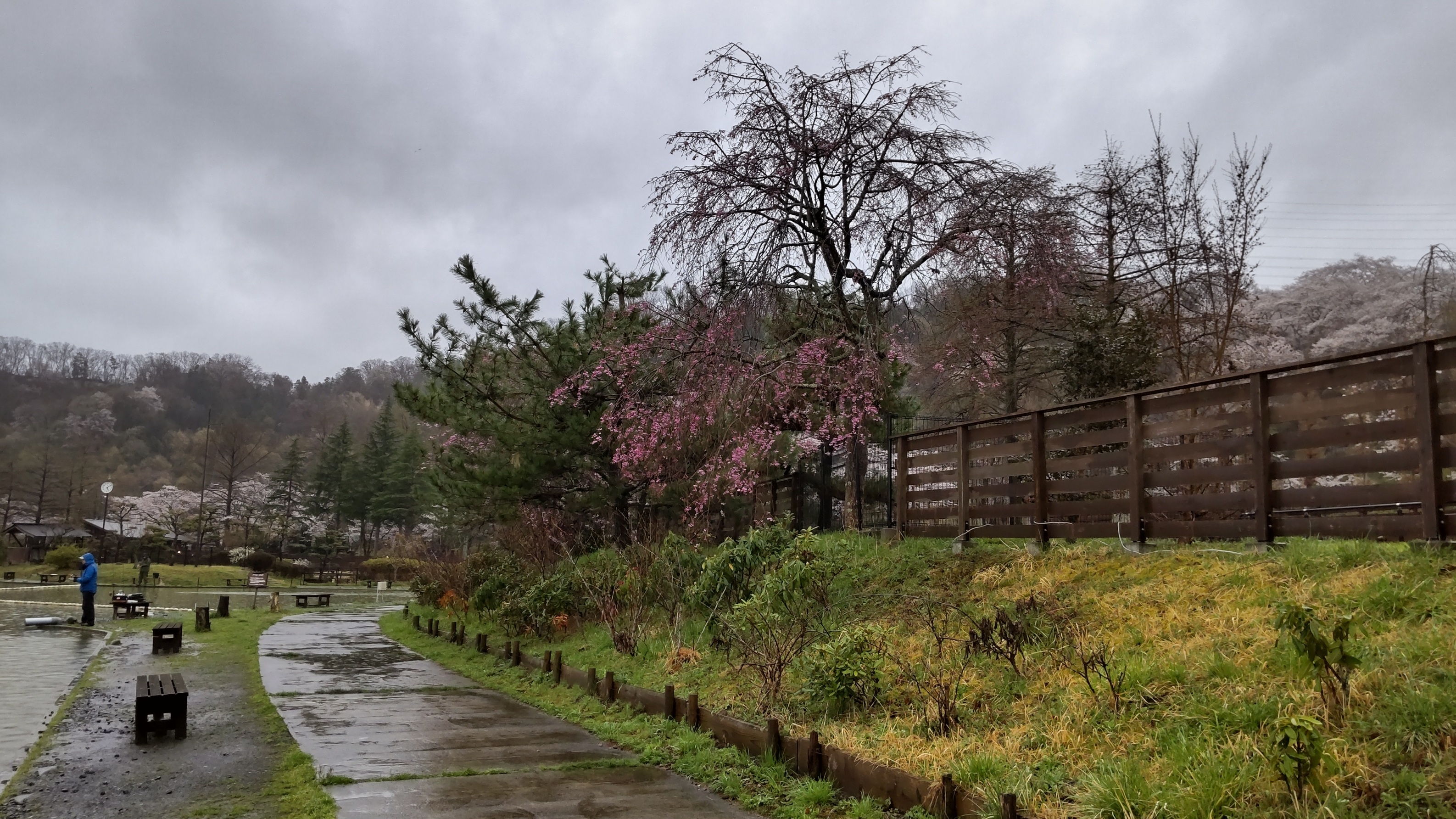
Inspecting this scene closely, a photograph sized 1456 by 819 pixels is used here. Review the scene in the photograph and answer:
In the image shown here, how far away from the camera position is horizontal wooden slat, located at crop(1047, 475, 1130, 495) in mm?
8336

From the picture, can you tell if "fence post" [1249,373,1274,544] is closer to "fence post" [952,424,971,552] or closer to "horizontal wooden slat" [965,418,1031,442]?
"horizontal wooden slat" [965,418,1031,442]

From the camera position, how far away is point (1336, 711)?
4098mm

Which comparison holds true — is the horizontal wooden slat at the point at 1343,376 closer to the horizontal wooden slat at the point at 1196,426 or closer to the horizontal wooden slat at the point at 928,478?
the horizontal wooden slat at the point at 1196,426

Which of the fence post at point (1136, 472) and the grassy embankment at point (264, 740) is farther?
the fence post at point (1136, 472)

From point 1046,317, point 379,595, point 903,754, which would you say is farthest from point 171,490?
point 903,754

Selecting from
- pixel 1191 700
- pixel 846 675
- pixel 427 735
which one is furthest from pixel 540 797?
pixel 1191 700

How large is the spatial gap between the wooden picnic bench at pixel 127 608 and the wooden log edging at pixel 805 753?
57.6 ft

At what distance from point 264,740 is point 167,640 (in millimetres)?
8255

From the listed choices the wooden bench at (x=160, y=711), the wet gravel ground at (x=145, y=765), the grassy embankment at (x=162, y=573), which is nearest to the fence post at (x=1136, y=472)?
the wet gravel ground at (x=145, y=765)

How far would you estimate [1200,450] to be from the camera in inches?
298

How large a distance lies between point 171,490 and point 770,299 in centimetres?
7100

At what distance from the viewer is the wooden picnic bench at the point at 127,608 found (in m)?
21.0

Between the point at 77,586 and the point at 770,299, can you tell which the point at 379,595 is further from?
the point at 770,299

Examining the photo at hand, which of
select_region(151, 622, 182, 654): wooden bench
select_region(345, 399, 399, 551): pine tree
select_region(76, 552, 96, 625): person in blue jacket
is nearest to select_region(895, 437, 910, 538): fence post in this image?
select_region(151, 622, 182, 654): wooden bench
